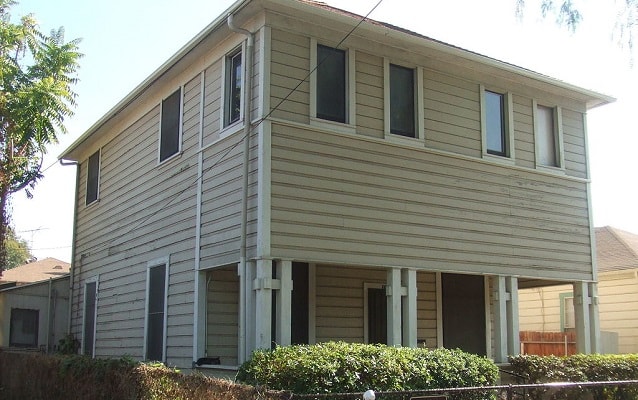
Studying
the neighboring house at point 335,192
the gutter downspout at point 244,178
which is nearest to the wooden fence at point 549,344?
the neighboring house at point 335,192

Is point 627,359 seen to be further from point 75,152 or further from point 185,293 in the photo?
point 75,152

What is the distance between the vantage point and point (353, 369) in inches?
364

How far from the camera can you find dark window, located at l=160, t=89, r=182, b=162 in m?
14.4

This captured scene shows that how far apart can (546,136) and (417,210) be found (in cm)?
408

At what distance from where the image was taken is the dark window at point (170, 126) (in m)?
14.4

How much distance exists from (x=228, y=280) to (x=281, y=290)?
2432 mm

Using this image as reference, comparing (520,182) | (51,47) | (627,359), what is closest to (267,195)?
(520,182)

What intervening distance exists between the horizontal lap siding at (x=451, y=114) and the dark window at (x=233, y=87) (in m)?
3.35

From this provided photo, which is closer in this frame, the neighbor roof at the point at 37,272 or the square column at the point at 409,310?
the square column at the point at 409,310

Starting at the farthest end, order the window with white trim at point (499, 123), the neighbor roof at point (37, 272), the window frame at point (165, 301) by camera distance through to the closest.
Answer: the neighbor roof at point (37, 272) < the window with white trim at point (499, 123) < the window frame at point (165, 301)

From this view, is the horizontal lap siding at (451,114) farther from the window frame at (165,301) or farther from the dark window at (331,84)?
the window frame at (165,301)

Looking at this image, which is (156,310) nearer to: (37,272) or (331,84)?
(331,84)

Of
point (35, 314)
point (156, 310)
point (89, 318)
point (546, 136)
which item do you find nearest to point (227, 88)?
point (156, 310)

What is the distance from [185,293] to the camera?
13070 millimetres
